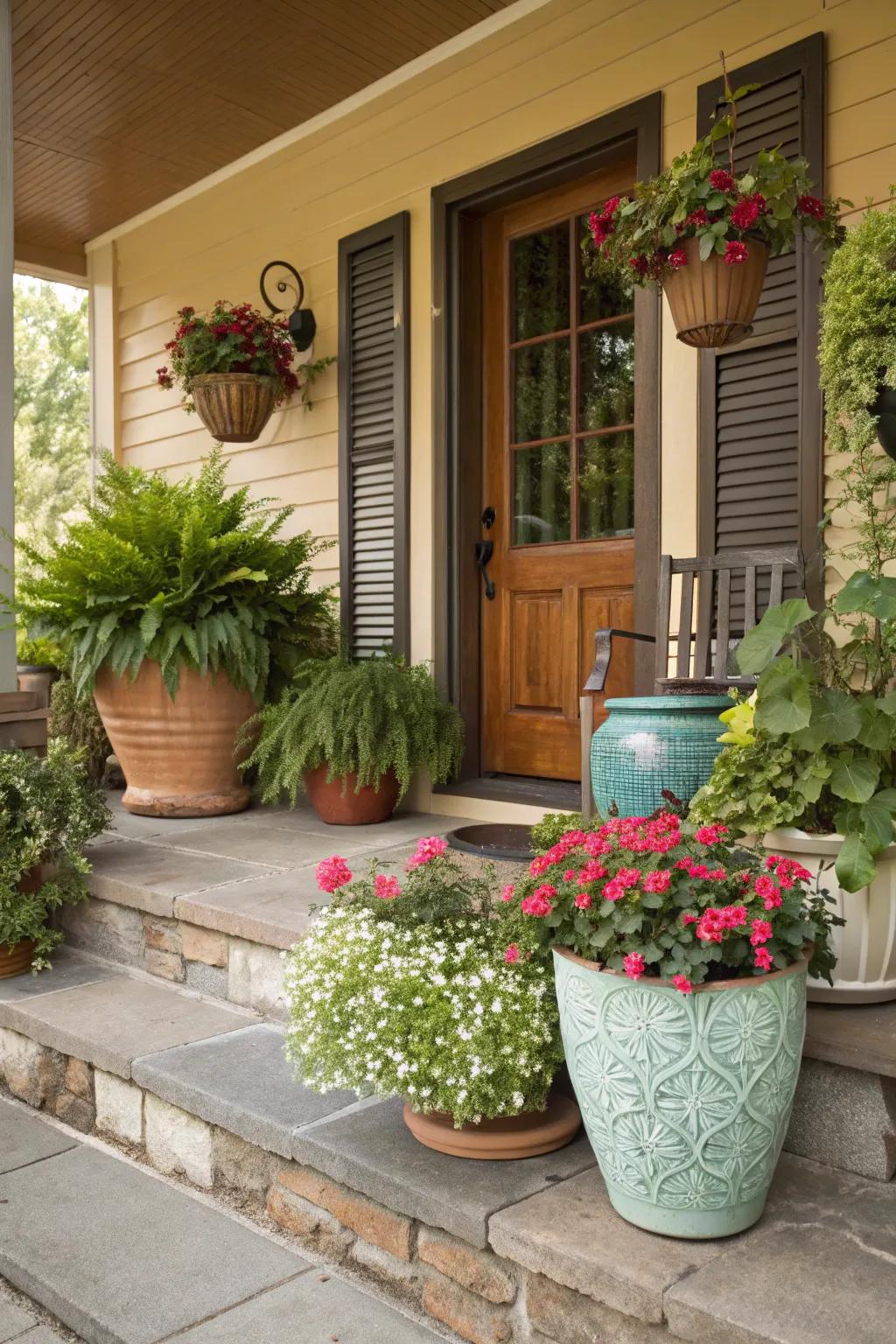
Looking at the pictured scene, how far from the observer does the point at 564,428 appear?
152 inches

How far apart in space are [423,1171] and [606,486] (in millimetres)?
2471

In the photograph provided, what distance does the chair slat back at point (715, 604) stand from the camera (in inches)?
118

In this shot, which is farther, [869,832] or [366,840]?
[366,840]

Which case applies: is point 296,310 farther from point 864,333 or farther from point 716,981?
point 716,981

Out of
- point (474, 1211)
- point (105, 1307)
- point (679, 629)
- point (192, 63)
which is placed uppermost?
point (192, 63)

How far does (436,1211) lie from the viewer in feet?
5.57

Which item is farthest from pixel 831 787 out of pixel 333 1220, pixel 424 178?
pixel 424 178

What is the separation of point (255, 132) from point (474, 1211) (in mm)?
4323

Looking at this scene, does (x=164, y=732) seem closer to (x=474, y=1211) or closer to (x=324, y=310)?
(x=324, y=310)

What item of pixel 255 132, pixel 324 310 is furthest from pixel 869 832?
pixel 255 132

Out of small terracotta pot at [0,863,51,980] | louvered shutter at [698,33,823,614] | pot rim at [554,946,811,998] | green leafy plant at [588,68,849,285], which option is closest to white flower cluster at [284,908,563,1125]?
pot rim at [554,946,811,998]

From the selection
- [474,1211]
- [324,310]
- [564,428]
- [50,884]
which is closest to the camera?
[474,1211]

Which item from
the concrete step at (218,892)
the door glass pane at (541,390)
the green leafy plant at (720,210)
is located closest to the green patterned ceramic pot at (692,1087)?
the concrete step at (218,892)

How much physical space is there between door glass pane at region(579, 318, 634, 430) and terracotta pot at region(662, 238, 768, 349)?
881mm
